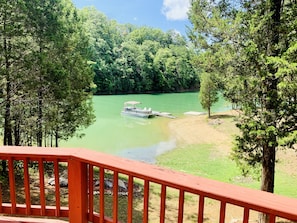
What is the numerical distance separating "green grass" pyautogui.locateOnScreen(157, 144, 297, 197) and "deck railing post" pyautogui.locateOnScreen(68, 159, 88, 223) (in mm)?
8067

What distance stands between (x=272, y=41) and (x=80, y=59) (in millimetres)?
6634

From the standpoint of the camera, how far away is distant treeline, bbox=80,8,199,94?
43375 millimetres

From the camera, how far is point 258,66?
5051 mm

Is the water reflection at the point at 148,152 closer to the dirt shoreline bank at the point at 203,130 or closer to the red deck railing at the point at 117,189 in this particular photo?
the dirt shoreline bank at the point at 203,130

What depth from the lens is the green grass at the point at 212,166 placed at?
9.49 m

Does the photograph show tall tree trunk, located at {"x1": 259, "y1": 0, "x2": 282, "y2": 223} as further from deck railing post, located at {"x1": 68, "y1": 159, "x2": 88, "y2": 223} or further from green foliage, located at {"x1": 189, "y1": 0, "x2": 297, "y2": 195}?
deck railing post, located at {"x1": 68, "y1": 159, "x2": 88, "y2": 223}

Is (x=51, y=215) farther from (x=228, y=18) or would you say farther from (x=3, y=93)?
(x=3, y=93)

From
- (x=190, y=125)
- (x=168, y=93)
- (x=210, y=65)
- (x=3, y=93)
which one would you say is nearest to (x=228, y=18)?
(x=210, y=65)

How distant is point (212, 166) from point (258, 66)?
7.47 meters

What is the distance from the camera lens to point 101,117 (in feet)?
77.8

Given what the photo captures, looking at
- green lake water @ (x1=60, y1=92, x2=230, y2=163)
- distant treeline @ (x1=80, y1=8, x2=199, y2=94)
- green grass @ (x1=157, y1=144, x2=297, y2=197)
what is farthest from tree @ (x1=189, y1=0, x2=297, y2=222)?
distant treeline @ (x1=80, y1=8, x2=199, y2=94)

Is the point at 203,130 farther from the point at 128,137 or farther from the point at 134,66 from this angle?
the point at 134,66

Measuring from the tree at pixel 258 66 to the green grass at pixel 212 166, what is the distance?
4078 mm

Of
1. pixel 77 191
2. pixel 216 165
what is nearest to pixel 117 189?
pixel 77 191
